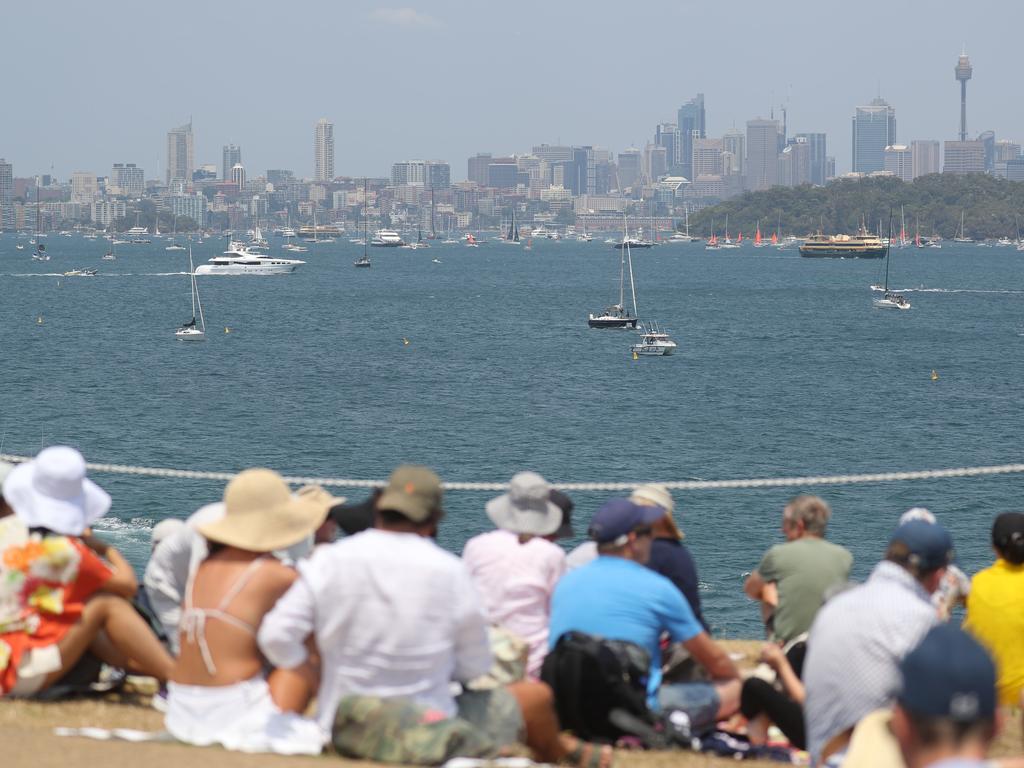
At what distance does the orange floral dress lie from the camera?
5.62m

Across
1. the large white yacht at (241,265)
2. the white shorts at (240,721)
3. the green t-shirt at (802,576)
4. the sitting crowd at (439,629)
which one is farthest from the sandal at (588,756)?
the large white yacht at (241,265)

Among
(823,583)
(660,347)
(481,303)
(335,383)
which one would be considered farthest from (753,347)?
(823,583)

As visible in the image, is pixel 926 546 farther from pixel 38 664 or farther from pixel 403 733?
pixel 38 664

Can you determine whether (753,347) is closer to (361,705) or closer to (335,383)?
(335,383)

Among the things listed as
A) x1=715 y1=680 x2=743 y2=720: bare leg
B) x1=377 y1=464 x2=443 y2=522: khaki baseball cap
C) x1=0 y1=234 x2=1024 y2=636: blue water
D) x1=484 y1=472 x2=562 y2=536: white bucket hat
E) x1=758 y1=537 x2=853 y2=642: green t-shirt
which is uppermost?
x1=377 y1=464 x2=443 y2=522: khaki baseball cap

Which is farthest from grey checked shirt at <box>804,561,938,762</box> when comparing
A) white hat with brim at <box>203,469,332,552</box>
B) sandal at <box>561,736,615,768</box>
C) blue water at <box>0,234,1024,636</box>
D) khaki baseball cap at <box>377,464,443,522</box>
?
blue water at <box>0,234,1024,636</box>

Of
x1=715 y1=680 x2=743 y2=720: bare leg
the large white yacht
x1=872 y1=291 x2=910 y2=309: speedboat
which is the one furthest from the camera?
the large white yacht

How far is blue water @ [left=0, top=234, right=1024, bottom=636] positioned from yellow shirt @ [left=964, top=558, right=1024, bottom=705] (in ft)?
55.6

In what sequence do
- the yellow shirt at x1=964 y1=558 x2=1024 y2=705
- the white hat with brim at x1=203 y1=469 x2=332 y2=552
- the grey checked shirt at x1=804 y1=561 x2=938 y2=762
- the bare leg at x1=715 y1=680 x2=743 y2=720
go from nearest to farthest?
1. the grey checked shirt at x1=804 y1=561 x2=938 y2=762
2. the white hat with brim at x1=203 y1=469 x2=332 y2=552
3. the bare leg at x1=715 y1=680 x2=743 y2=720
4. the yellow shirt at x1=964 y1=558 x2=1024 y2=705

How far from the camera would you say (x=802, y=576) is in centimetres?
659

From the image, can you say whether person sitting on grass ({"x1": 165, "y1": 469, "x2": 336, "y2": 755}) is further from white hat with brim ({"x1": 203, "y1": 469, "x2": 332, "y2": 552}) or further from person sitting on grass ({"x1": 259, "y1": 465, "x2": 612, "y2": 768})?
person sitting on grass ({"x1": 259, "y1": 465, "x2": 612, "y2": 768})

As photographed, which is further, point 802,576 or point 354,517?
point 354,517

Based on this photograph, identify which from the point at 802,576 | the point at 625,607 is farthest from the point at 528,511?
the point at 802,576

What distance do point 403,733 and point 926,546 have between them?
174 cm
